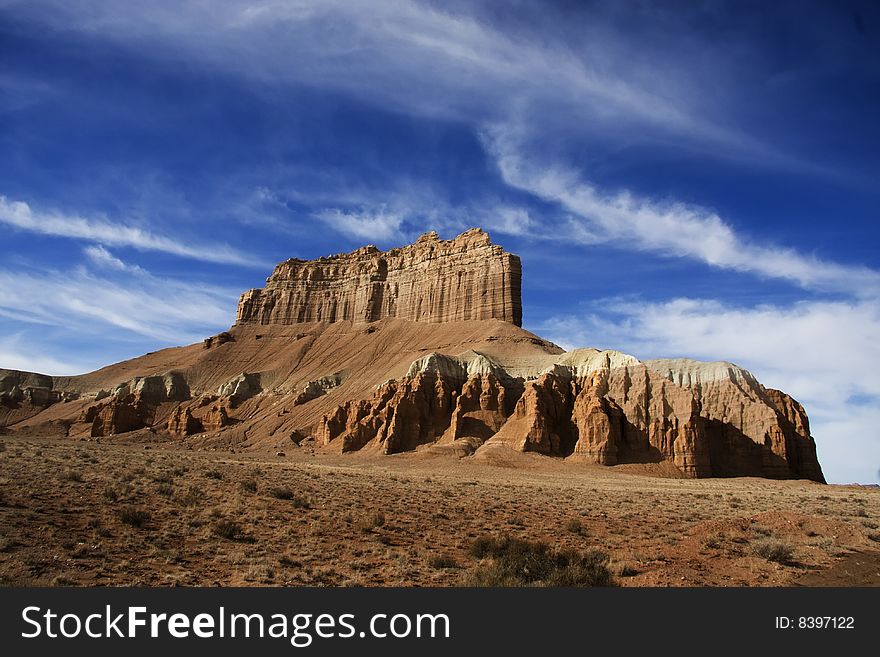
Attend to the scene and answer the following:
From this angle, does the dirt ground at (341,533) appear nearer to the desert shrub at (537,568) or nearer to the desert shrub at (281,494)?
the desert shrub at (281,494)

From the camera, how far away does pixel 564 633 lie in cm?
774

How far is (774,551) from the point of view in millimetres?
14305

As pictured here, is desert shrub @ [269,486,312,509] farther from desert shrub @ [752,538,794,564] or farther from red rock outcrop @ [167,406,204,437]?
red rock outcrop @ [167,406,204,437]

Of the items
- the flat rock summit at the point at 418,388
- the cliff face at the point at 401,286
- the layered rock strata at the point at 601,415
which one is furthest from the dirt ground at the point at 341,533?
the cliff face at the point at 401,286

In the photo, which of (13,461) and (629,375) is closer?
(13,461)

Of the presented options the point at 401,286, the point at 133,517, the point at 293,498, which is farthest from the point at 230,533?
the point at 401,286

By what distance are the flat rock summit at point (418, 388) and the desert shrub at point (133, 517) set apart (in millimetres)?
42603

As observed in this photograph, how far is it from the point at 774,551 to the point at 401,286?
339ft

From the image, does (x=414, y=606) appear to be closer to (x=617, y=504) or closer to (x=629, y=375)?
(x=617, y=504)

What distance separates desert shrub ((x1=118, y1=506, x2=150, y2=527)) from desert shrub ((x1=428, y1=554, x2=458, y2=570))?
7.92 metres

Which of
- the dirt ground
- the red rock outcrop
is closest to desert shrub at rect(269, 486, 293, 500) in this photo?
the dirt ground

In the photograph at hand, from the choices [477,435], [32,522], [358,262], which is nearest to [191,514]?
[32,522]

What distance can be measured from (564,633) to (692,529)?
13511 mm

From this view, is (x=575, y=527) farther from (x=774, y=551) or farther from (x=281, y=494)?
(x=281, y=494)
